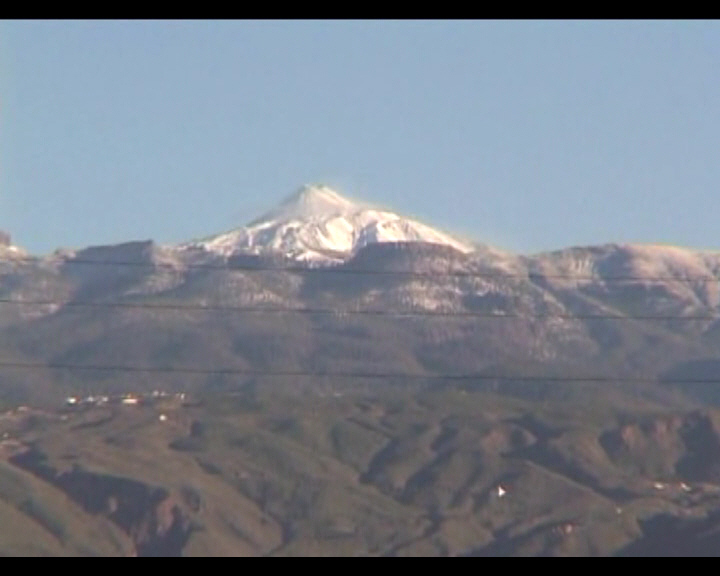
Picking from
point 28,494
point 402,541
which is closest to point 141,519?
point 28,494
